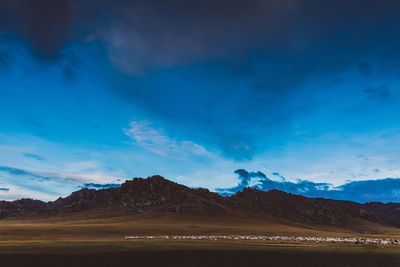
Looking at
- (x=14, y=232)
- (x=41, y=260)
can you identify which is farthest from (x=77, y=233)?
(x=41, y=260)

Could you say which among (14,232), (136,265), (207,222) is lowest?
(136,265)

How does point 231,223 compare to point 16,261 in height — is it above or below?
above

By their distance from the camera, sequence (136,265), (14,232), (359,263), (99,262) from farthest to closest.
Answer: (14,232) < (359,263) < (99,262) < (136,265)

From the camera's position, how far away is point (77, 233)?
120312mm

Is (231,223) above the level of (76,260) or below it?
above

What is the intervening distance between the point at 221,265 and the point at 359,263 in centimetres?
1862

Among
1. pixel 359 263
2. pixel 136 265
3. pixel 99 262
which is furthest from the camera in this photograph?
pixel 359 263

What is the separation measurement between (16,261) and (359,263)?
4182cm

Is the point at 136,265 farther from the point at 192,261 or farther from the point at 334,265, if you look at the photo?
the point at 334,265

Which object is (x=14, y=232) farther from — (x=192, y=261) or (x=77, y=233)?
(x=192, y=261)

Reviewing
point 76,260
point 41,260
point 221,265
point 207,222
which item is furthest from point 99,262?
point 207,222

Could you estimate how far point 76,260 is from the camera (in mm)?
51344

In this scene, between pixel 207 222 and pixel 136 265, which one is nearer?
pixel 136 265

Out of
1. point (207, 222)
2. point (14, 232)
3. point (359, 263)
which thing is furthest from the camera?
point (207, 222)
